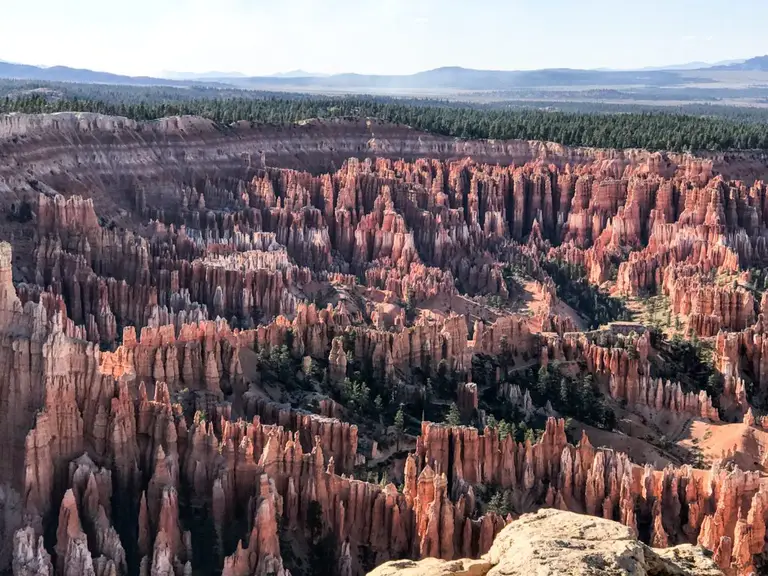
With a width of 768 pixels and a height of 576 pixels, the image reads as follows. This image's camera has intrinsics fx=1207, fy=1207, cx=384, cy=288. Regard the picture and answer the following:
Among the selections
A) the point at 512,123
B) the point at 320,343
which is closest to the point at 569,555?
the point at 320,343

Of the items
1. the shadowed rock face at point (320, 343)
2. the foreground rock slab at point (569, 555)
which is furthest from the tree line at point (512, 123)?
the foreground rock slab at point (569, 555)

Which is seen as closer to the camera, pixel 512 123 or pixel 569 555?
pixel 569 555

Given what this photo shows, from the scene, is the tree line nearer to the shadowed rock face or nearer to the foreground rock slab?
the shadowed rock face

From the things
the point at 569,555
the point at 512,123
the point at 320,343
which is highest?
the point at 569,555

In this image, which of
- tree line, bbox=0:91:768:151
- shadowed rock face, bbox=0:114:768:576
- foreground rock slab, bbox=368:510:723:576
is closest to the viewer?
foreground rock slab, bbox=368:510:723:576

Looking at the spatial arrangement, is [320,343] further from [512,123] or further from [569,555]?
[512,123]

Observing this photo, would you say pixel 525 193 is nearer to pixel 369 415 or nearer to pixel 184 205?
pixel 184 205

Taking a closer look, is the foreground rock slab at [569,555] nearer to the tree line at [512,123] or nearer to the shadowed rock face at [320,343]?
the shadowed rock face at [320,343]

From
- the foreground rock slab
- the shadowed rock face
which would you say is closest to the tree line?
the shadowed rock face
